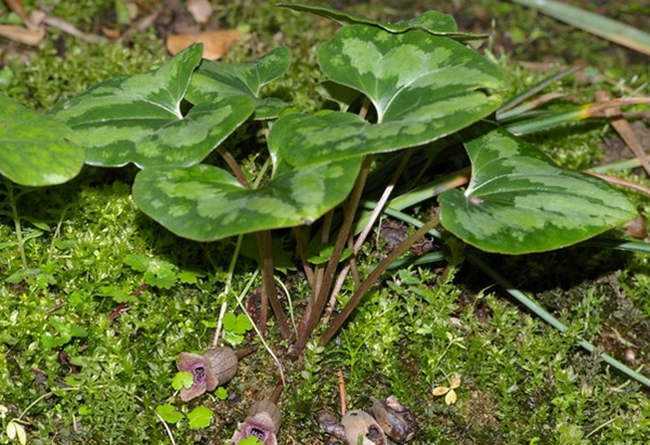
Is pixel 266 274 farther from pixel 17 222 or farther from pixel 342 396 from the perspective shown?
A: pixel 17 222

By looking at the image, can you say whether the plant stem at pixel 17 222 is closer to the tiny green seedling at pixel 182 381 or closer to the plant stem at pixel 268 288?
the tiny green seedling at pixel 182 381

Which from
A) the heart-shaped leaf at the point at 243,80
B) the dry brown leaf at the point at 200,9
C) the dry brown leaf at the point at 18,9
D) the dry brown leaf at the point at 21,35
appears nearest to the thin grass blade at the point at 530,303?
the heart-shaped leaf at the point at 243,80

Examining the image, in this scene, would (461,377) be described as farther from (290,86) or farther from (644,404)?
(290,86)

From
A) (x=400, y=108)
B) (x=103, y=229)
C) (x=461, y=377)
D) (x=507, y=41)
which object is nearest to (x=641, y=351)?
(x=461, y=377)

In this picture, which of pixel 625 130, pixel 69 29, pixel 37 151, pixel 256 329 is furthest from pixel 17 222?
pixel 625 130

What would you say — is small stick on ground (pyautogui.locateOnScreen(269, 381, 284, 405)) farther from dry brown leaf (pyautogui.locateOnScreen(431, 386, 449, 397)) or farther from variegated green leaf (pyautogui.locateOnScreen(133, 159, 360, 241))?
variegated green leaf (pyautogui.locateOnScreen(133, 159, 360, 241))

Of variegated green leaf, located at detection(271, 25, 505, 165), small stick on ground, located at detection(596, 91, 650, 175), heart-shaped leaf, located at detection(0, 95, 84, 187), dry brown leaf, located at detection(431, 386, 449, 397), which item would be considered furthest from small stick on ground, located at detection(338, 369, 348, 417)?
small stick on ground, located at detection(596, 91, 650, 175)
